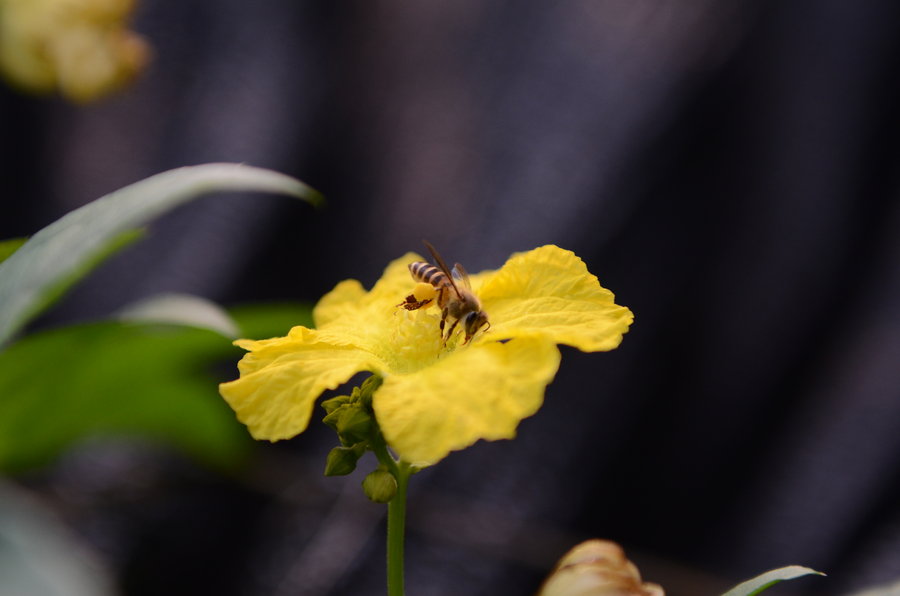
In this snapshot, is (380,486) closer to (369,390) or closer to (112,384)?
(369,390)

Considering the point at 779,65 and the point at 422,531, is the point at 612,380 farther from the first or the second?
the point at 779,65

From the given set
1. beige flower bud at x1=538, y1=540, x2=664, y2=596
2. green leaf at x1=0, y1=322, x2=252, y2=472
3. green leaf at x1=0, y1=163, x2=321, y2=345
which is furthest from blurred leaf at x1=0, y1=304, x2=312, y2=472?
beige flower bud at x1=538, y1=540, x2=664, y2=596

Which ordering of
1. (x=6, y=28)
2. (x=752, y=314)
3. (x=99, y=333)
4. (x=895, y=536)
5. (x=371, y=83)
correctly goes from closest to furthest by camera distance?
1. (x=99, y=333)
2. (x=6, y=28)
3. (x=895, y=536)
4. (x=752, y=314)
5. (x=371, y=83)

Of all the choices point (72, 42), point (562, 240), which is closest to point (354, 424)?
point (72, 42)

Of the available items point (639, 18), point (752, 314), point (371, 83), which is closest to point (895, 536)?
point (752, 314)

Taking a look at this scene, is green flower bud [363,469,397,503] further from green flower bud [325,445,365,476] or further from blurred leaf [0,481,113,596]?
blurred leaf [0,481,113,596]

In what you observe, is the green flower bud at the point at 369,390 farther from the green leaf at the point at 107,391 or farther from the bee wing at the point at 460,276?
the green leaf at the point at 107,391
